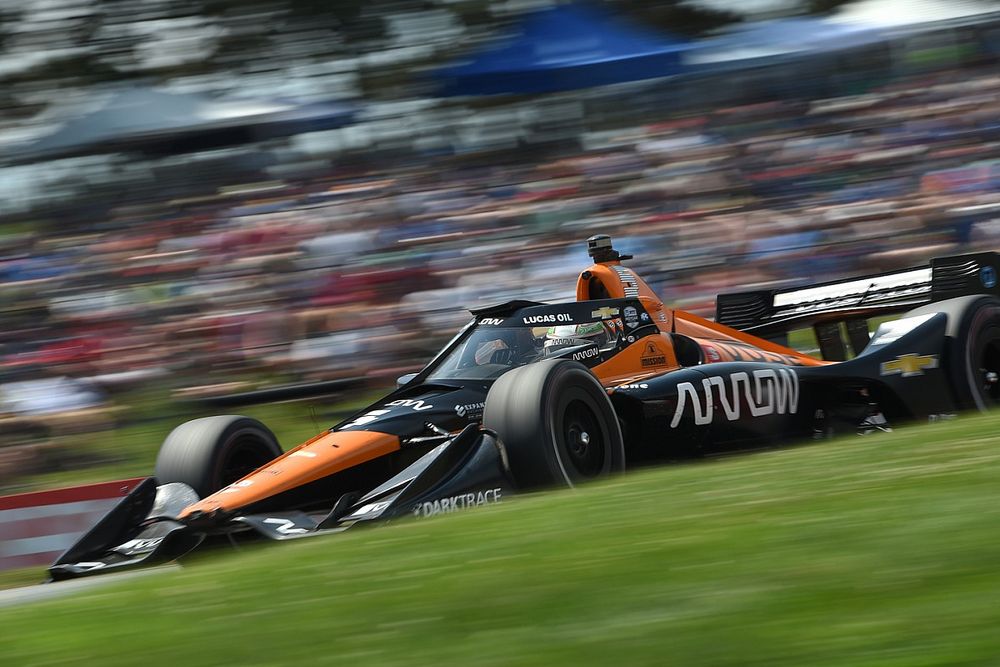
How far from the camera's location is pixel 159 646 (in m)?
3.05

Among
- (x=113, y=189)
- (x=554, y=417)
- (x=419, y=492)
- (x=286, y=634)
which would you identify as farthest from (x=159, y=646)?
(x=113, y=189)

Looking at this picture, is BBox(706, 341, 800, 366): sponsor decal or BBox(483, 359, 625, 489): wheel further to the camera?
BBox(706, 341, 800, 366): sponsor decal

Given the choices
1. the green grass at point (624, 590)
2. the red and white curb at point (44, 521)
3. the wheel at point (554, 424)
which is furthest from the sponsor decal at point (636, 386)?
the red and white curb at point (44, 521)

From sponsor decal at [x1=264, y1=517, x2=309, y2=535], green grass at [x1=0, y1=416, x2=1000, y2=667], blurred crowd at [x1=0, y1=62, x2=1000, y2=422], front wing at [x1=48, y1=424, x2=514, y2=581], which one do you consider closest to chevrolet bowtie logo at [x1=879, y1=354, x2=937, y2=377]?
front wing at [x1=48, y1=424, x2=514, y2=581]

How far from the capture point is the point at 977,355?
7.33 m

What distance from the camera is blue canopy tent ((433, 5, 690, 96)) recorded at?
15.1m

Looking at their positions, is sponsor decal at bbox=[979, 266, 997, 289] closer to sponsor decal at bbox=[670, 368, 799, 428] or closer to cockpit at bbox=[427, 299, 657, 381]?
sponsor decal at bbox=[670, 368, 799, 428]

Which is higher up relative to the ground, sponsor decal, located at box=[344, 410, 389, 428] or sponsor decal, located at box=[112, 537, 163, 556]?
sponsor decal, located at box=[344, 410, 389, 428]

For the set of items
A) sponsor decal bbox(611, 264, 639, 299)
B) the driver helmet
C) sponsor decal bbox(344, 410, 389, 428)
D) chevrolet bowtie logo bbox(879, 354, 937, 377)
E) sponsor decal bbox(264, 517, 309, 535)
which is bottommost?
chevrolet bowtie logo bbox(879, 354, 937, 377)

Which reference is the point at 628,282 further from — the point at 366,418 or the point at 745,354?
the point at 366,418

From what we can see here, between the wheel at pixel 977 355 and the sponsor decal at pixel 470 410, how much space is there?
291 cm

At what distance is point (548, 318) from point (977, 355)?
2.70 metres

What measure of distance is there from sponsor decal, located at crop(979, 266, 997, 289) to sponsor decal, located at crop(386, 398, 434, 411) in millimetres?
4118

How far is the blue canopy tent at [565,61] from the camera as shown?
49.7 feet
